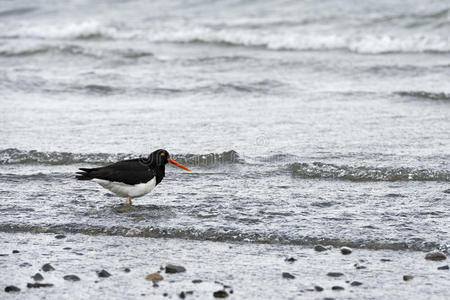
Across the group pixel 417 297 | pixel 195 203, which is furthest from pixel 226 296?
pixel 195 203

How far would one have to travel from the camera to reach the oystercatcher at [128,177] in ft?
21.1

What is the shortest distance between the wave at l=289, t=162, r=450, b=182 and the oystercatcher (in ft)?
5.96

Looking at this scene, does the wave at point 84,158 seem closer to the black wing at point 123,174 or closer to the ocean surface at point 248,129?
the ocean surface at point 248,129

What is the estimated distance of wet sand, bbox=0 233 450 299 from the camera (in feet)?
14.7

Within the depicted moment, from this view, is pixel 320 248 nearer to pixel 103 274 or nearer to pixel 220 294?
pixel 220 294

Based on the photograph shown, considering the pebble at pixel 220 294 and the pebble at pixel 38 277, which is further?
the pebble at pixel 38 277

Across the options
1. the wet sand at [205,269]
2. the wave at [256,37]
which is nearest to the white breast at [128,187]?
the wet sand at [205,269]

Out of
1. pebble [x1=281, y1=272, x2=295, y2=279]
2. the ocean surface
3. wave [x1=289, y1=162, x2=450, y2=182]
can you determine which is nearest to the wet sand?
pebble [x1=281, y1=272, x2=295, y2=279]

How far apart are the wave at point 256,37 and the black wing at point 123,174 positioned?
12.6 m

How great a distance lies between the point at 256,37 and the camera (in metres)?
20.3

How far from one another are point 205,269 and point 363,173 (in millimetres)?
3103

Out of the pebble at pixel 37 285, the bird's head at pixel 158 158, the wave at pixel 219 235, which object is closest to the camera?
the pebble at pixel 37 285

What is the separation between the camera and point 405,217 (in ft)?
19.6

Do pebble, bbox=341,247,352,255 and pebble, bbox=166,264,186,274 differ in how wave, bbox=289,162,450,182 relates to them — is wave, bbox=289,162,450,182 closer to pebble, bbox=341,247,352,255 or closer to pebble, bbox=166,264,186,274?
pebble, bbox=341,247,352,255
